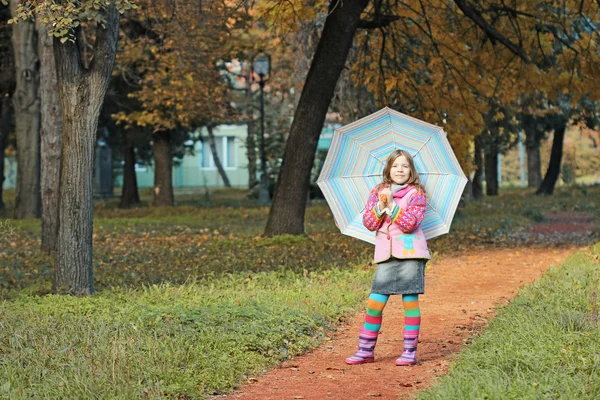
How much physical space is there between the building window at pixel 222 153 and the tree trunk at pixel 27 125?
47673mm

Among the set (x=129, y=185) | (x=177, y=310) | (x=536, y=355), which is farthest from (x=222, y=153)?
(x=536, y=355)

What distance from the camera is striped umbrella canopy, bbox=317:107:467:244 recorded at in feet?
27.1

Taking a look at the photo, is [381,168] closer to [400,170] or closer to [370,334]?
[400,170]

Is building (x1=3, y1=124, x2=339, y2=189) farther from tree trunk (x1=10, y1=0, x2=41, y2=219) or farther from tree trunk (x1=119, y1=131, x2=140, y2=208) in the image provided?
tree trunk (x1=10, y1=0, x2=41, y2=219)

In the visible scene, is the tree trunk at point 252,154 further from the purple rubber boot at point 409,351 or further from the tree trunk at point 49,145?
the purple rubber boot at point 409,351

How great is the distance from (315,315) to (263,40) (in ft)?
75.5

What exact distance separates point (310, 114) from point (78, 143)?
24.7ft

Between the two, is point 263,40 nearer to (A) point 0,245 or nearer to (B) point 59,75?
(A) point 0,245

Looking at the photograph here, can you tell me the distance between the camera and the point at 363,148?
27.8ft

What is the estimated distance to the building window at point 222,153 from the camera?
77.1 m

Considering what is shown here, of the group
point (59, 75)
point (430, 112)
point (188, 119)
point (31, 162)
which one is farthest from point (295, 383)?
point (188, 119)

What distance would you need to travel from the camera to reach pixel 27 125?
93.0 ft

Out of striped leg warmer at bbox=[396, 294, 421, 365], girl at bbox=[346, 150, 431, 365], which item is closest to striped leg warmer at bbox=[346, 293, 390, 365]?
girl at bbox=[346, 150, 431, 365]

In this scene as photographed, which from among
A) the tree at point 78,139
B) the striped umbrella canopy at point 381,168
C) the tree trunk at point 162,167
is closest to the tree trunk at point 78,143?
the tree at point 78,139
